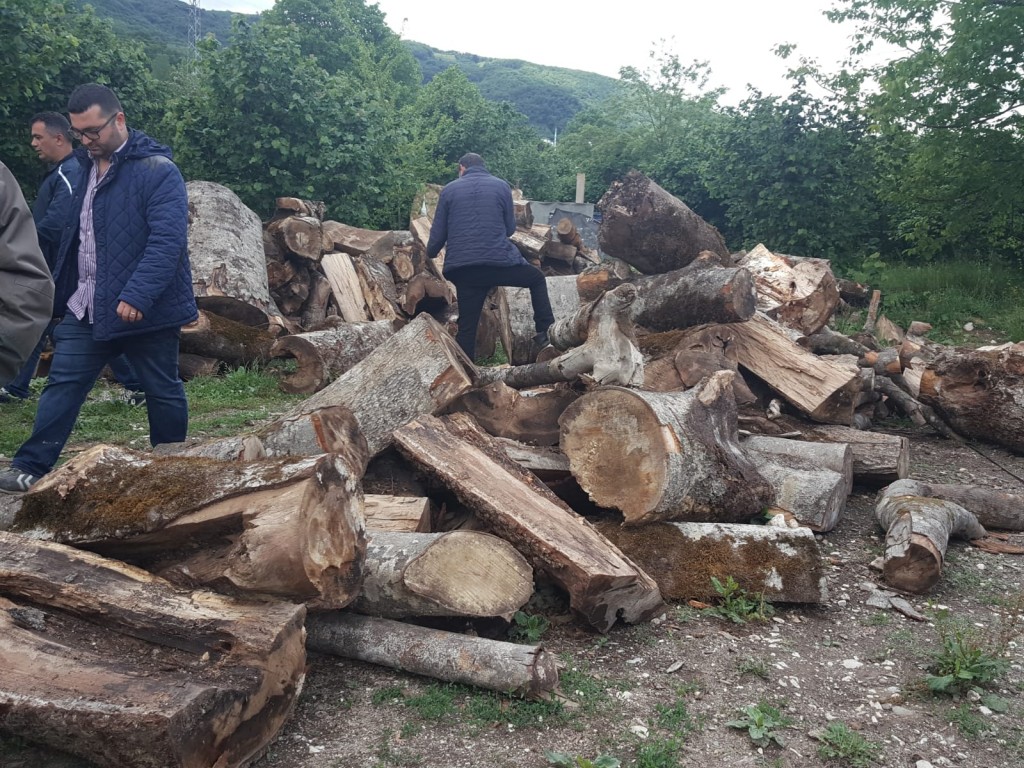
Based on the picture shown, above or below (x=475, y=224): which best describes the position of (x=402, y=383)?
below

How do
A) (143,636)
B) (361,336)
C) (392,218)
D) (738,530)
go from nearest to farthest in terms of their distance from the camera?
1. (143,636)
2. (738,530)
3. (361,336)
4. (392,218)

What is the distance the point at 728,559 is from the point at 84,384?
3.16 metres

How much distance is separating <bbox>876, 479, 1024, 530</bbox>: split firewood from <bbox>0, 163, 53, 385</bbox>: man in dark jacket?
4.30 meters

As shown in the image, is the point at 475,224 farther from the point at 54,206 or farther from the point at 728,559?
the point at 728,559

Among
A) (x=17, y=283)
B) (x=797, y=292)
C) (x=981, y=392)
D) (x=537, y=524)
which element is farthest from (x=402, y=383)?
(x=797, y=292)

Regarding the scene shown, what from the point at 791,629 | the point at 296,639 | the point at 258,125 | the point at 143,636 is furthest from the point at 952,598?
the point at 258,125

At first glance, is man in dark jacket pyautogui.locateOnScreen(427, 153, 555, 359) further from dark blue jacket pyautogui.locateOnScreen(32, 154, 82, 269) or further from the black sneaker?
the black sneaker

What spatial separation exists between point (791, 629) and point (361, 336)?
4759 millimetres

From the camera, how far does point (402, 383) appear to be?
427cm

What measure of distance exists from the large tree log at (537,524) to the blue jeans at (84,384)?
1.25 meters

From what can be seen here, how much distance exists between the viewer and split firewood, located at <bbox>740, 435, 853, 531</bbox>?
428cm

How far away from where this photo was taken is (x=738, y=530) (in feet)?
12.0

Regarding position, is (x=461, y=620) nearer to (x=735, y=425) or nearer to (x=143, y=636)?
(x=143, y=636)

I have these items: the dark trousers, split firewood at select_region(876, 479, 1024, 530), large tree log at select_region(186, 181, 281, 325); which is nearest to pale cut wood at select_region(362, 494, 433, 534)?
split firewood at select_region(876, 479, 1024, 530)
